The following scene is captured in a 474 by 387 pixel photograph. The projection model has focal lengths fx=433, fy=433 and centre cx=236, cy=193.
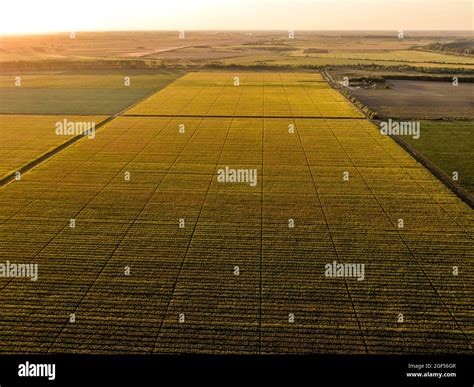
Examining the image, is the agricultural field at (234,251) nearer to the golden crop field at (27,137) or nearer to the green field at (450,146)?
the green field at (450,146)

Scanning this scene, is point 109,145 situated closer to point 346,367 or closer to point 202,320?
point 202,320

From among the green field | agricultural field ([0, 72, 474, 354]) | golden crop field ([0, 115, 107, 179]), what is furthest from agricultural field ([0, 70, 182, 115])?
the green field

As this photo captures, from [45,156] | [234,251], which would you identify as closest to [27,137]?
[45,156]

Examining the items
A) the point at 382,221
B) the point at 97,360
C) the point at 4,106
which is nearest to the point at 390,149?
the point at 382,221

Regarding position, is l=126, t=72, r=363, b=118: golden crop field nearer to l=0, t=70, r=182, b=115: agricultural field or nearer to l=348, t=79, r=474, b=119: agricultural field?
l=0, t=70, r=182, b=115: agricultural field

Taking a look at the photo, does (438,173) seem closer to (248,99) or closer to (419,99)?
(419,99)

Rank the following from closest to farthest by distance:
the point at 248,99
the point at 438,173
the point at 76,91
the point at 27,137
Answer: the point at 438,173, the point at 27,137, the point at 248,99, the point at 76,91
